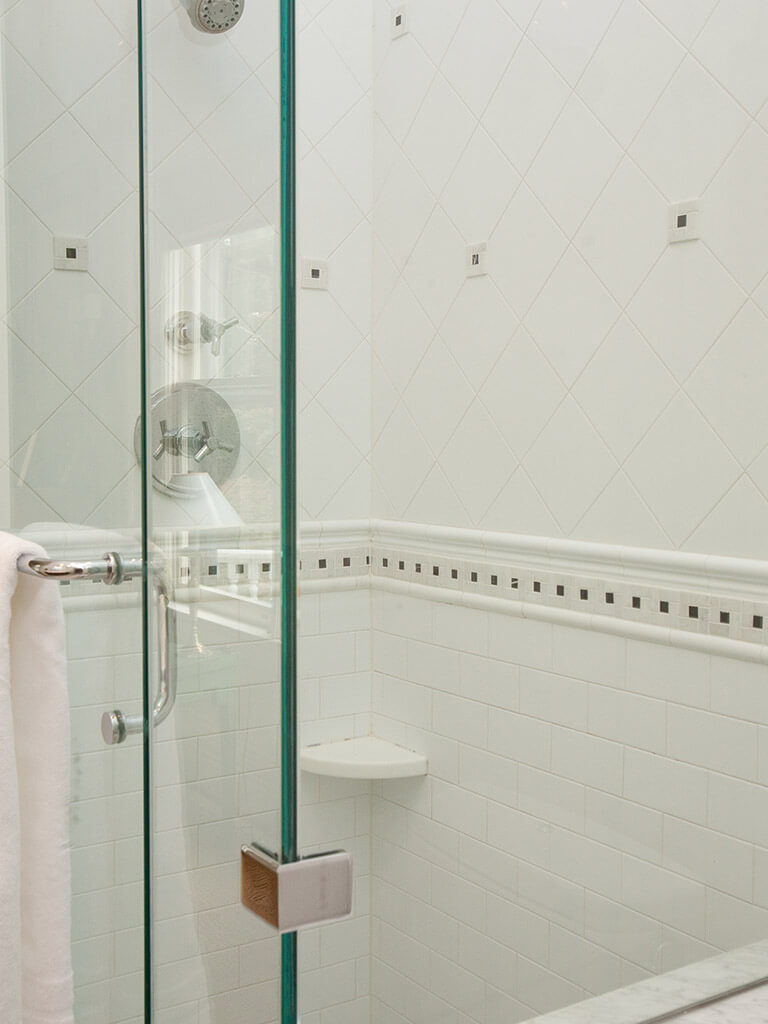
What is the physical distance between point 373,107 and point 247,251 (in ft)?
4.52

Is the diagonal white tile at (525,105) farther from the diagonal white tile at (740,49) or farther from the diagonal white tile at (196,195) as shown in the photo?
the diagonal white tile at (196,195)

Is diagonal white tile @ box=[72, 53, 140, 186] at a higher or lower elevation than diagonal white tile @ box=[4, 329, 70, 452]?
higher

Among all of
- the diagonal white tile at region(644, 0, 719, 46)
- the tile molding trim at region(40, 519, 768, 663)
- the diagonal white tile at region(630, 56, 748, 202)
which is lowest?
the tile molding trim at region(40, 519, 768, 663)

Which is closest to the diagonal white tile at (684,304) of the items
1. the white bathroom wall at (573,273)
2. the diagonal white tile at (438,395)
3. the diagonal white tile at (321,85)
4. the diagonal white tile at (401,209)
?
the white bathroom wall at (573,273)

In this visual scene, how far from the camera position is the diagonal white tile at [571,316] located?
61.0 inches

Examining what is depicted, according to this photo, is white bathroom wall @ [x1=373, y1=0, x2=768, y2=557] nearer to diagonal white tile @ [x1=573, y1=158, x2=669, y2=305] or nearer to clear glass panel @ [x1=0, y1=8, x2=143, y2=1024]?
diagonal white tile @ [x1=573, y1=158, x2=669, y2=305]

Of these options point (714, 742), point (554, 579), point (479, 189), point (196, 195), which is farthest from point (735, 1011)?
point (479, 189)

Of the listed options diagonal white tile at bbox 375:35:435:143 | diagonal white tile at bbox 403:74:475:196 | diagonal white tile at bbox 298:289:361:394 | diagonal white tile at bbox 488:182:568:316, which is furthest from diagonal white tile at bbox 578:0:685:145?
diagonal white tile at bbox 298:289:361:394

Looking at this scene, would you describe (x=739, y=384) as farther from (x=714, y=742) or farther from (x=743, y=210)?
(x=714, y=742)

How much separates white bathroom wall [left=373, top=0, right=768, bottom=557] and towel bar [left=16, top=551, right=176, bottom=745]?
0.83 metres

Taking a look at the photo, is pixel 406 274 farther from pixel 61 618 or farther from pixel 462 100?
pixel 61 618

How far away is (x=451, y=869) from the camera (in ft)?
6.04

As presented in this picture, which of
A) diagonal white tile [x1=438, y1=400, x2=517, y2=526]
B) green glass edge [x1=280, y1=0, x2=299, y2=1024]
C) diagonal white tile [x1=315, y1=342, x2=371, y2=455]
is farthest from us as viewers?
diagonal white tile [x1=315, y1=342, x2=371, y2=455]

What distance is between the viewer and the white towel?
0.98 m
